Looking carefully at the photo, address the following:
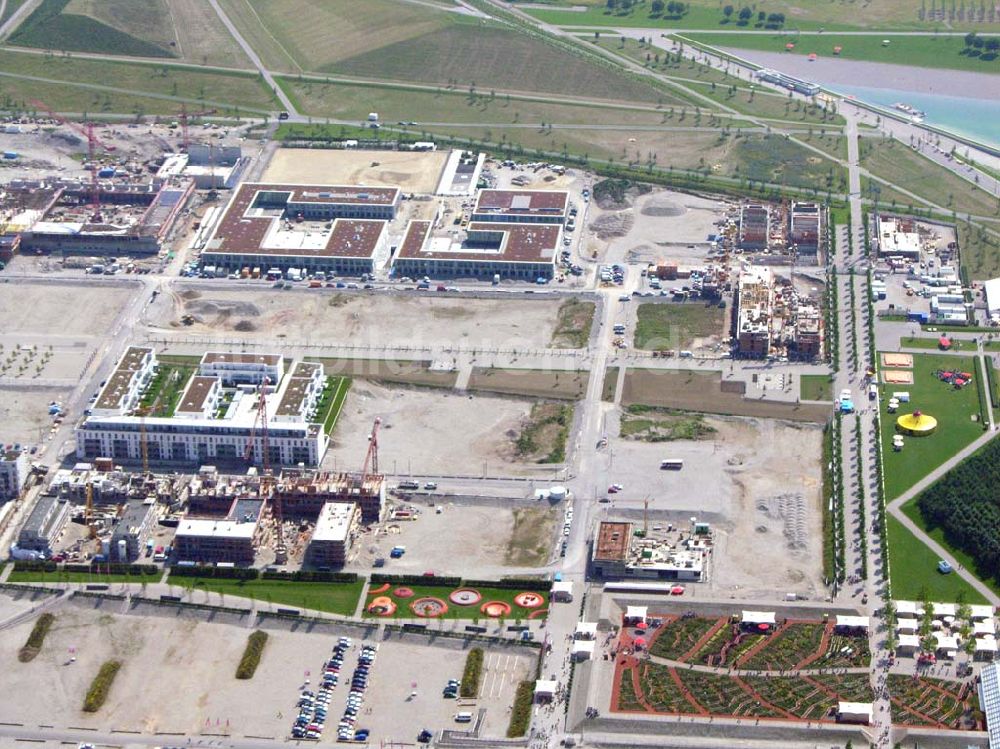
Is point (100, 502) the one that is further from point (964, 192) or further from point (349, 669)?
point (964, 192)

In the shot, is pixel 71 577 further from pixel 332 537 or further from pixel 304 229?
pixel 304 229

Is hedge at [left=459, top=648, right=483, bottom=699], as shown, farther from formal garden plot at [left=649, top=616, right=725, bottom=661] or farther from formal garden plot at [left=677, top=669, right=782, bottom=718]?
formal garden plot at [left=677, top=669, right=782, bottom=718]

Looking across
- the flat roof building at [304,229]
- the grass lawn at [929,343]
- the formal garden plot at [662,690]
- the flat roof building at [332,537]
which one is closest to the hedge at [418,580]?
the flat roof building at [332,537]

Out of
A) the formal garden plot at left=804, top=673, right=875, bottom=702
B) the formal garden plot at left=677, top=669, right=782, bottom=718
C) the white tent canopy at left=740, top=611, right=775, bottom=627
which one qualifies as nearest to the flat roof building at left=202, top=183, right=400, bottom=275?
the white tent canopy at left=740, top=611, right=775, bottom=627

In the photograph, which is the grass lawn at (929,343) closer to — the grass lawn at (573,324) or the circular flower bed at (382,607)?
the grass lawn at (573,324)

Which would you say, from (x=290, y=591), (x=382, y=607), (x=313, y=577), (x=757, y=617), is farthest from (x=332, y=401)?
(x=757, y=617)

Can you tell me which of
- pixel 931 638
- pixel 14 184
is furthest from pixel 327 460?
pixel 14 184
